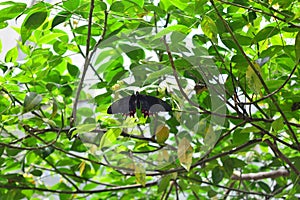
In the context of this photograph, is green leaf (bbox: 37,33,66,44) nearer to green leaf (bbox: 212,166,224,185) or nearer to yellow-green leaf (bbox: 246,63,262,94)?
yellow-green leaf (bbox: 246,63,262,94)

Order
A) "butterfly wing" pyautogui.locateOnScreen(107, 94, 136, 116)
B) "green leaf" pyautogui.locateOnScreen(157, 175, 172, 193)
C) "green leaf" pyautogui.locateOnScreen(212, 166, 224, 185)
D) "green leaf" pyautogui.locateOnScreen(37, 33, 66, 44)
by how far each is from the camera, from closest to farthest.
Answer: "butterfly wing" pyautogui.locateOnScreen(107, 94, 136, 116)
"green leaf" pyautogui.locateOnScreen(37, 33, 66, 44)
"green leaf" pyautogui.locateOnScreen(157, 175, 172, 193)
"green leaf" pyautogui.locateOnScreen(212, 166, 224, 185)

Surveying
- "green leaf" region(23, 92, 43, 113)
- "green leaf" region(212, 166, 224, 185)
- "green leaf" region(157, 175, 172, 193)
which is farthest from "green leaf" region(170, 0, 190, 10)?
"green leaf" region(212, 166, 224, 185)

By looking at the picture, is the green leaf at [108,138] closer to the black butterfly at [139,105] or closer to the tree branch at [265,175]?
the black butterfly at [139,105]

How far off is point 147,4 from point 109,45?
153 mm

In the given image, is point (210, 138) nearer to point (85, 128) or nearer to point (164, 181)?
point (85, 128)

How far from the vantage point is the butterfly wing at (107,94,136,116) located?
515 millimetres

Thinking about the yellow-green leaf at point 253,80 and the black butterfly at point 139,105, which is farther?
the yellow-green leaf at point 253,80

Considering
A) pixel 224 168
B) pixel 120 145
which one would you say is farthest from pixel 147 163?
pixel 224 168

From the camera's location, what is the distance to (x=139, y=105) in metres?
0.52

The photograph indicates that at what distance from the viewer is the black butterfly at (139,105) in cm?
52

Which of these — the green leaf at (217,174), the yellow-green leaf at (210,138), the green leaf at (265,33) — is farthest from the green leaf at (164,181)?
the green leaf at (265,33)

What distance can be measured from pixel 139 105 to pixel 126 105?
0.01 m

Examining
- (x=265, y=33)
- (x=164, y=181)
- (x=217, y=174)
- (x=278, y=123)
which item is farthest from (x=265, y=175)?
(x=265, y=33)

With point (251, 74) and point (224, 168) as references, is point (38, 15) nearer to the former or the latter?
point (251, 74)
